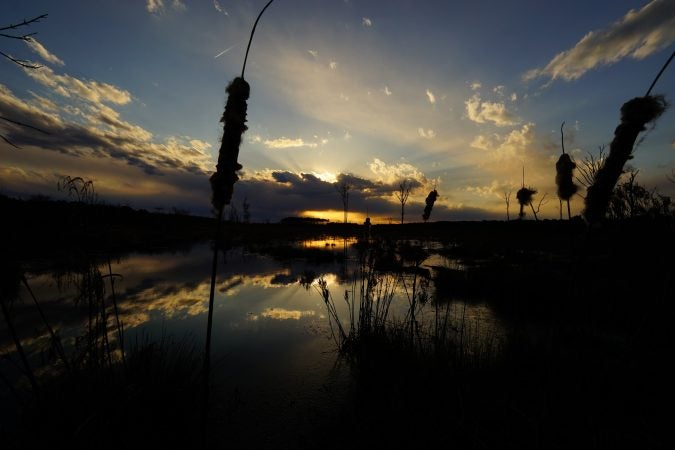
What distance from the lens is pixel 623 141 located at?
215 cm

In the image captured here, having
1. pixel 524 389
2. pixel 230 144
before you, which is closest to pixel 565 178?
pixel 524 389

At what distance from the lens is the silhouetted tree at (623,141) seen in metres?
2.15

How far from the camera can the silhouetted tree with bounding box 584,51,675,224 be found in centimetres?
215

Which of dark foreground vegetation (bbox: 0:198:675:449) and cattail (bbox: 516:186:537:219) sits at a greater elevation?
cattail (bbox: 516:186:537:219)

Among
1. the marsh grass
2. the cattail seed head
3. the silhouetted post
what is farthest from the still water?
the cattail seed head

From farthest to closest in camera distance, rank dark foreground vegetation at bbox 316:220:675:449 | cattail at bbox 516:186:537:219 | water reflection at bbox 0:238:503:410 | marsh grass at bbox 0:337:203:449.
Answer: cattail at bbox 516:186:537:219
water reflection at bbox 0:238:503:410
dark foreground vegetation at bbox 316:220:675:449
marsh grass at bbox 0:337:203:449

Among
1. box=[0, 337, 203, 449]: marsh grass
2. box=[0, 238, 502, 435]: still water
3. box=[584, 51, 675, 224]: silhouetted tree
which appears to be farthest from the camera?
box=[0, 238, 502, 435]: still water

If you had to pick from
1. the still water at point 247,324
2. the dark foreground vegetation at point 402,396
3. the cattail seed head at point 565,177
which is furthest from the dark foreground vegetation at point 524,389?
the cattail seed head at point 565,177

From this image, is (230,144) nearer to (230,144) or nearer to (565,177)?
(230,144)

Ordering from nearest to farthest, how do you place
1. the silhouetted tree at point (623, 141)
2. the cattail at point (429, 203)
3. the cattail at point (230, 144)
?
the silhouetted tree at point (623, 141) < the cattail at point (230, 144) < the cattail at point (429, 203)

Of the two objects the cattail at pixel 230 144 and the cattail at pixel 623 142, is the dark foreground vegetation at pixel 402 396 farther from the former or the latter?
the cattail at pixel 230 144

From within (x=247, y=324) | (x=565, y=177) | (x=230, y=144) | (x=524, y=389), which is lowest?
(x=247, y=324)

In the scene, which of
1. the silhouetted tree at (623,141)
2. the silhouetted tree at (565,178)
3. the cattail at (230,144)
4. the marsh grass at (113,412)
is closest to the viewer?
the silhouetted tree at (623,141)

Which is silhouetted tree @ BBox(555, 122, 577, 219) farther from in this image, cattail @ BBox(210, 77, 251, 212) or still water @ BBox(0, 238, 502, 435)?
cattail @ BBox(210, 77, 251, 212)
